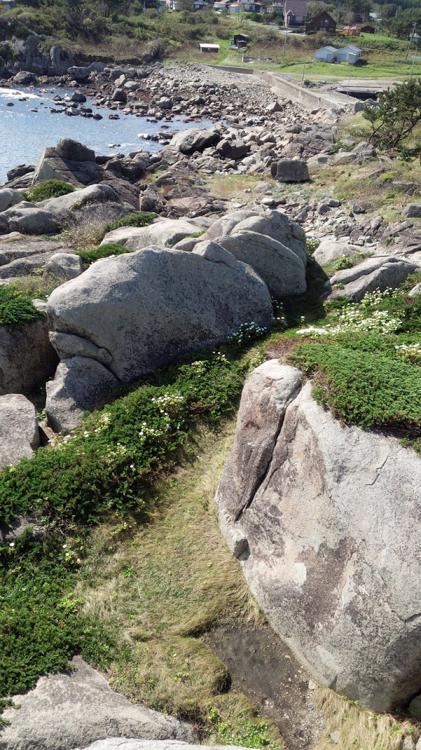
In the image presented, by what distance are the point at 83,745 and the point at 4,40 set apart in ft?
404

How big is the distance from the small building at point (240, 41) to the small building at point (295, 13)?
2613 cm

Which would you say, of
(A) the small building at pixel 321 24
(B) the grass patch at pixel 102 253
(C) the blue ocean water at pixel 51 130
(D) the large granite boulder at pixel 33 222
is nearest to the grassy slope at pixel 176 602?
(B) the grass patch at pixel 102 253

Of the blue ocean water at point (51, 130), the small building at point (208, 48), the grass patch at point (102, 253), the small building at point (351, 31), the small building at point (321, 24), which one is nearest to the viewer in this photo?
the grass patch at point (102, 253)

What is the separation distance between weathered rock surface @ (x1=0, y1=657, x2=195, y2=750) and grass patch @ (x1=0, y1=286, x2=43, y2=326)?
9.49 m

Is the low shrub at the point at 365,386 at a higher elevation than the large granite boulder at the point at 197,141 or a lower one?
higher

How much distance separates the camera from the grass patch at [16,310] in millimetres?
15609

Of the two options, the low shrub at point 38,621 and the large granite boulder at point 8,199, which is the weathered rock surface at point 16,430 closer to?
the low shrub at point 38,621

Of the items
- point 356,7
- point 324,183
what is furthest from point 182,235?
point 356,7

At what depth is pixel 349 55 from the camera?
113 metres

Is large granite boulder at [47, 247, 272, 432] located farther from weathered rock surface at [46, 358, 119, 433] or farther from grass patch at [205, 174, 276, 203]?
grass patch at [205, 174, 276, 203]

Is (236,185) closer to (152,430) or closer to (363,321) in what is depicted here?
(363,321)

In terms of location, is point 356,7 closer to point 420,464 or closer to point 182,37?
point 182,37

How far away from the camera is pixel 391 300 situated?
1675 centimetres

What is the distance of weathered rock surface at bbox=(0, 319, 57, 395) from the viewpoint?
15.5m
